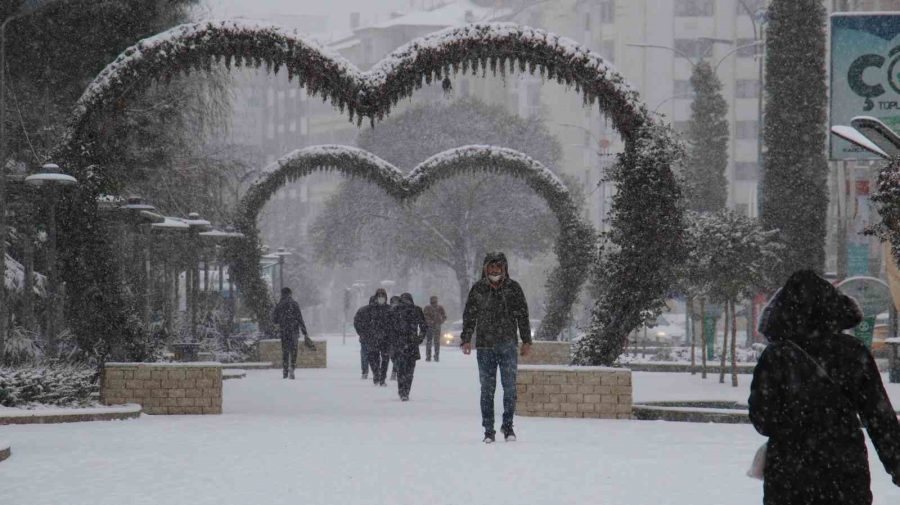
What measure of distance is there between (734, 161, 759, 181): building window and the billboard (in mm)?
79773

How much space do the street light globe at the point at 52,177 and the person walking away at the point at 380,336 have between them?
7.14 meters

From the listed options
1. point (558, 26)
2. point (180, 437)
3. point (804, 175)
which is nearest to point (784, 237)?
point (804, 175)

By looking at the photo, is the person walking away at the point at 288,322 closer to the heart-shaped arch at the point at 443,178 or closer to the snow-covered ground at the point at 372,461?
the heart-shaped arch at the point at 443,178

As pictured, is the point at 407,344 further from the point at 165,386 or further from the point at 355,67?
the point at 355,67

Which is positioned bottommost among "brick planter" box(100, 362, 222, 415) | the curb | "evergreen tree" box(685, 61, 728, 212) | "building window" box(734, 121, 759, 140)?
the curb

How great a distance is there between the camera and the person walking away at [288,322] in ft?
97.5

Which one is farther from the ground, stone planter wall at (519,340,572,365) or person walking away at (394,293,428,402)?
person walking away at (394,293,428,402)

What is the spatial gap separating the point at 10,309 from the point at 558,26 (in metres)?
89.7

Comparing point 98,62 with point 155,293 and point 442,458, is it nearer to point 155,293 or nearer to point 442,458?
point 155,293

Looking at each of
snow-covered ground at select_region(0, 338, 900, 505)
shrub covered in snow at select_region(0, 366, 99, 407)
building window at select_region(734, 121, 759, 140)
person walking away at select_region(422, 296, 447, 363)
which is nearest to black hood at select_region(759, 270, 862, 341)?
snow-covered ground at select_region(0, 338, 900, 505)

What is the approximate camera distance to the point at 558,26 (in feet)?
382

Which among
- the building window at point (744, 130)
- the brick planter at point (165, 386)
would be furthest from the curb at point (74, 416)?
the building window at point (744, 130)

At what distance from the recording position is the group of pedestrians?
941 inches

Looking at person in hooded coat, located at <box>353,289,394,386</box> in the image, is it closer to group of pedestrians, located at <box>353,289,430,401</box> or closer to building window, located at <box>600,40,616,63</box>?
group of pedestrians, located at <box>353,289,430,401</box>
